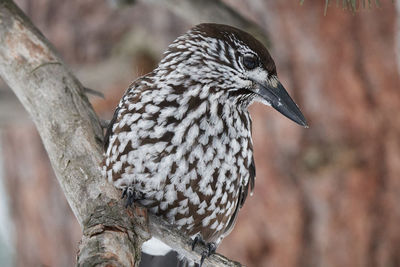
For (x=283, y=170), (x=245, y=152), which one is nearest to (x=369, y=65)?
(x=283, y=170)

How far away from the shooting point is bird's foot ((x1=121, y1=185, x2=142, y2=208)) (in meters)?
2.62

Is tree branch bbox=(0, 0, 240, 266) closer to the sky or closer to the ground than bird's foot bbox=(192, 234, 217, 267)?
closer to the sky

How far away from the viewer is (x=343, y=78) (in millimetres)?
5027

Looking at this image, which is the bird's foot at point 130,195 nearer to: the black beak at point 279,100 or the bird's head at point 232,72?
the bird's head at point 232,72

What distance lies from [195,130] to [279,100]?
0.43 metres

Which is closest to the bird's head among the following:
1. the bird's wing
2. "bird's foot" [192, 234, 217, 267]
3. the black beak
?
the black beak

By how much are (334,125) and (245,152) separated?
7.47 feet

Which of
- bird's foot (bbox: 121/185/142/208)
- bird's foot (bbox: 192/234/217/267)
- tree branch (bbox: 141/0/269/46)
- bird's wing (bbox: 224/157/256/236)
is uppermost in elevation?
tree branch (bbox: 141/0/269/46)

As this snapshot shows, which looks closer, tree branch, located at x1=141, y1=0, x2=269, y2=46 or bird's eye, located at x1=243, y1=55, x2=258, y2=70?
bird's eye, located at x1=243, y1=55, x2=258, y2=70

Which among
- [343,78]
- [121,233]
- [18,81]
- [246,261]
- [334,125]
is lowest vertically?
[246,261]

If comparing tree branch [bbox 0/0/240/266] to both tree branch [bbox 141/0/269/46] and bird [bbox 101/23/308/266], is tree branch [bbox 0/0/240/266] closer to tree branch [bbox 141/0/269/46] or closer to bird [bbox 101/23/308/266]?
bird [bbox 101/23/308/266]

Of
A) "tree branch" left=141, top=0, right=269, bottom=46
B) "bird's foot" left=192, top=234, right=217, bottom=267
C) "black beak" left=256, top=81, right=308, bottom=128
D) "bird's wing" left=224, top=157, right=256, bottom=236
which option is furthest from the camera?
"tree branch" left=141, top=0, right=269, bottom=46

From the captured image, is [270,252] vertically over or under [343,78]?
under

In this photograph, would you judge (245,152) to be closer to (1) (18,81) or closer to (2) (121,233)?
(2) (121,233)
